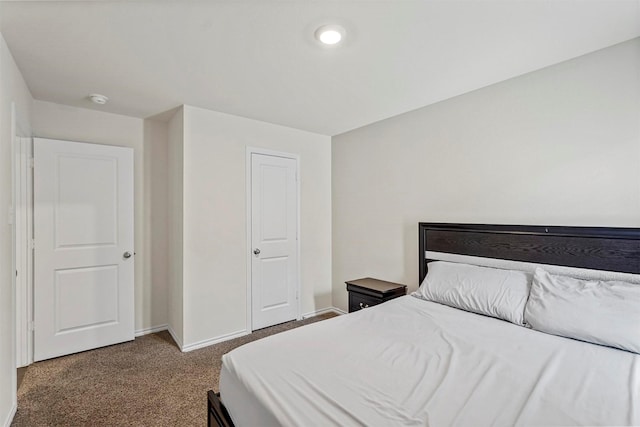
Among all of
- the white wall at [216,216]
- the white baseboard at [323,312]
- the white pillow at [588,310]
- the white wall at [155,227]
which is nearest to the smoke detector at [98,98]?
the white wall at [155,227]

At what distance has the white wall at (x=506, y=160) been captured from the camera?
199cm

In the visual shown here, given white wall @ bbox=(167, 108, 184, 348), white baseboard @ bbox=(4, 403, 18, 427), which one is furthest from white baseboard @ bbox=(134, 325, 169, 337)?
white baseboard @ bbox=(4, 403, 18, 427)

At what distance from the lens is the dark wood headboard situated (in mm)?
1898

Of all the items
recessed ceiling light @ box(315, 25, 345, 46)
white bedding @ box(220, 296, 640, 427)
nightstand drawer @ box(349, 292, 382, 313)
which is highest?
recessed ceiling light @ box(315, 25, 345, 46)

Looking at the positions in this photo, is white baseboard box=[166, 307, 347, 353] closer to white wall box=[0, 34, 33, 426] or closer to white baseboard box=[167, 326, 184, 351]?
white baseboard box=[167, 326, 184, 351]

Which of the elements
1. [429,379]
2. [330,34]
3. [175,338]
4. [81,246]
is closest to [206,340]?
[175,338]

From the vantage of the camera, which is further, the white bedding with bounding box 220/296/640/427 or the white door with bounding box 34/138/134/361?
the white door with bounding box 34/138/134/361

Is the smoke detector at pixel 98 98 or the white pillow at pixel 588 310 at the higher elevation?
the smoke detector at pixel 98 98

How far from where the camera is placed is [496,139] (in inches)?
100

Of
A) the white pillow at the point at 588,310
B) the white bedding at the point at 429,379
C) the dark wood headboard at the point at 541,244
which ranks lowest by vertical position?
the white bedding at the point at 429,379

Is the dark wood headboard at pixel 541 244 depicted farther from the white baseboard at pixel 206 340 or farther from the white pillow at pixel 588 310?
the white baseboard at pixel 206 340

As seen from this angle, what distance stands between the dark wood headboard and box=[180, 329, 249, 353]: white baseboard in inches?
79.7

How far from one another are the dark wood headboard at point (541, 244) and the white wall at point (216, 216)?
193 centimetres

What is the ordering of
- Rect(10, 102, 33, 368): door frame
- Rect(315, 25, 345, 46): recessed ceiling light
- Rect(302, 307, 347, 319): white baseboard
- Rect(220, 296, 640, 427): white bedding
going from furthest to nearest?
Rect(302, 307, 347, 319): white baseboard, Rect(10, 102, 33, 368): door frame, Rect(315, 25, 345, 46): recessed ceiling light, Rect(220, 296, 640, 427): white bedding
